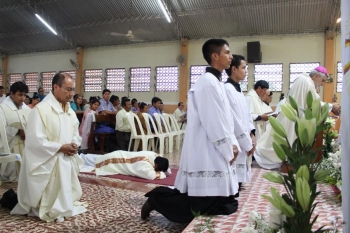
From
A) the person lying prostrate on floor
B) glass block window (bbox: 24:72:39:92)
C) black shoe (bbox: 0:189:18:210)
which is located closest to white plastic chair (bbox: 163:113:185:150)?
the person lying prostrate on floor

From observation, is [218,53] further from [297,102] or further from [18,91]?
[18,91]

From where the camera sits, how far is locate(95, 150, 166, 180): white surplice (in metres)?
4.14

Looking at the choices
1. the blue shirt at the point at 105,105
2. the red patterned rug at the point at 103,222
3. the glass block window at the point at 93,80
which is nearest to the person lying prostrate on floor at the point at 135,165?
the red patterned rug at the point at 103,222

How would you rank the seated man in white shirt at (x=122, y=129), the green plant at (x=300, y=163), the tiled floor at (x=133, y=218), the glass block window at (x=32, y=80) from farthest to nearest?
the glass block window at (x=32, y=80) → the seated man in white shirt at (x=122, y=129) → the tiled floor at (x=133, y=218) → the green plant at (x=300, y=163)

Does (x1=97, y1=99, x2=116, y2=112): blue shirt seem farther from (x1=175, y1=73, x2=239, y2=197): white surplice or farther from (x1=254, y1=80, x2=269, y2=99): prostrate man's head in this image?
(x1=175, y1=73, x2=239, y2=197): white surplice

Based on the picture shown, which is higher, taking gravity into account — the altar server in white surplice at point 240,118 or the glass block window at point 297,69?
the glass block window at point 297,69

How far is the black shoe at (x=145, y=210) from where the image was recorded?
242 cm

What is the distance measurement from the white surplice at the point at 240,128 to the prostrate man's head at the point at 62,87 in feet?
4.45

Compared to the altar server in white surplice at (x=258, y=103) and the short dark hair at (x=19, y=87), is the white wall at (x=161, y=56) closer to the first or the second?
the altar server in white surplice at (x=258, y=103)

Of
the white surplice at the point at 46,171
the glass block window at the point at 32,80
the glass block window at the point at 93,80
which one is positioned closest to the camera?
the white surplice at the point at 46,171

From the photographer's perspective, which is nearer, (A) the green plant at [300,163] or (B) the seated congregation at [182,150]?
(A) the green plant at [300,163]

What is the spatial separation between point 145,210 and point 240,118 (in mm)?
1105

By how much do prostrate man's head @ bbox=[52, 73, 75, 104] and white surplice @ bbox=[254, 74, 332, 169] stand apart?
252 centimetres

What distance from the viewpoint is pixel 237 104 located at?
2.73 meters
